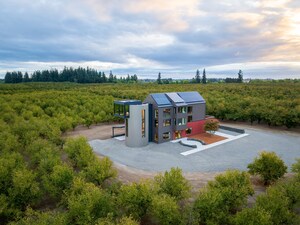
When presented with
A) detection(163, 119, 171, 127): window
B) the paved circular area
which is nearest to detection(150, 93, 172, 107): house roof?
detection(163, 119, 171, 127): window

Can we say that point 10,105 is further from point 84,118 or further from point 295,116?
point 295,116

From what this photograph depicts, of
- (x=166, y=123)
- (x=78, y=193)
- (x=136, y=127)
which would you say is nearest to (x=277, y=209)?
(x=78, y=193)

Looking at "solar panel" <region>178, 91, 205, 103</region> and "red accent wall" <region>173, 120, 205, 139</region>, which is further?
"solar panel" <region>178, 91, 205, 103</region>

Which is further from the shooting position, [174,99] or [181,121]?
[181,121]

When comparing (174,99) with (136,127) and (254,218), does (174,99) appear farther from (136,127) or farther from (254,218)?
(254,218)

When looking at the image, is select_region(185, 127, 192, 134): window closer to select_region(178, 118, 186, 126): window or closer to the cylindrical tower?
select_region(178, 118, 186, 126): window

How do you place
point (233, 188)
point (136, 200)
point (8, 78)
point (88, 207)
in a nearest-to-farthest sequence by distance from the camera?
1. point (88, 207)
2. point (136, 200)
3. point (233, 188)
4. point (8, 78)

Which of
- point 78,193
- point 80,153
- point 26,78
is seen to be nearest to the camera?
point 78,193
